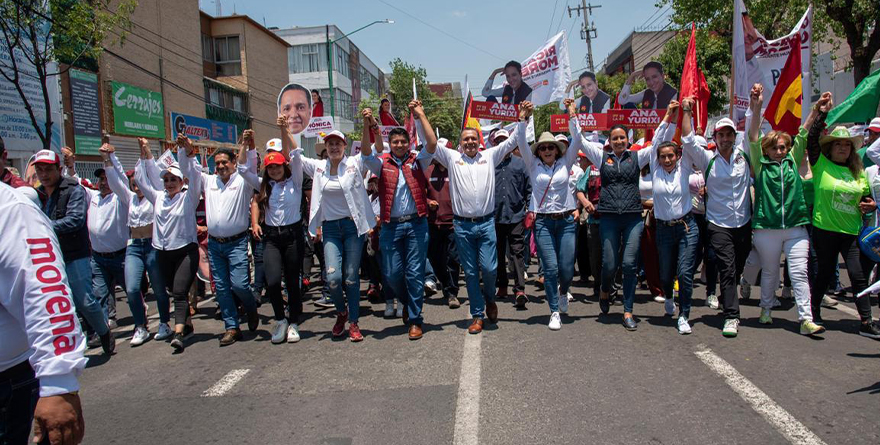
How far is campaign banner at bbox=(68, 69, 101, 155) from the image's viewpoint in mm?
19156

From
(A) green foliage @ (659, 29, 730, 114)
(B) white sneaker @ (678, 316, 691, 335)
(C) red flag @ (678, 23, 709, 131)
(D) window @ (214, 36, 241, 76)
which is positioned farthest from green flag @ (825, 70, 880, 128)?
(D) window @ (214, 36, 241, 76)

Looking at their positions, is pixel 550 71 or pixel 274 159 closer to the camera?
pixel 274 159

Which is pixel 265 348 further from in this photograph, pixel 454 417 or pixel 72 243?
pixel 454 417

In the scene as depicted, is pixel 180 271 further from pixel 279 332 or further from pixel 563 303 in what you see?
pixel 563 303

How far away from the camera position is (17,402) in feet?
7.22

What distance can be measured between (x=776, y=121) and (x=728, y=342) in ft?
9.80

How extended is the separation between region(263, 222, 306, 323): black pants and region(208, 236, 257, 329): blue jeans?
225 mm

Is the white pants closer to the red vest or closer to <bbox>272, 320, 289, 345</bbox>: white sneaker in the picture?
the red vest

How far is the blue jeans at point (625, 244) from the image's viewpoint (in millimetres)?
6234

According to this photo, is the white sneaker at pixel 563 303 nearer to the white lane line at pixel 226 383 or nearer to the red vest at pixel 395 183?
the red vest at pixel 395 183

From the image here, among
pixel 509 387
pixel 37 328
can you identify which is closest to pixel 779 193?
pixel 509 387

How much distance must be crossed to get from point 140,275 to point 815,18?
20483mm

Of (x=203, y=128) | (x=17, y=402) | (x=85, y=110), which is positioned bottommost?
(x=17, y=402)

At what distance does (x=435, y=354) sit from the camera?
17.9 ft
